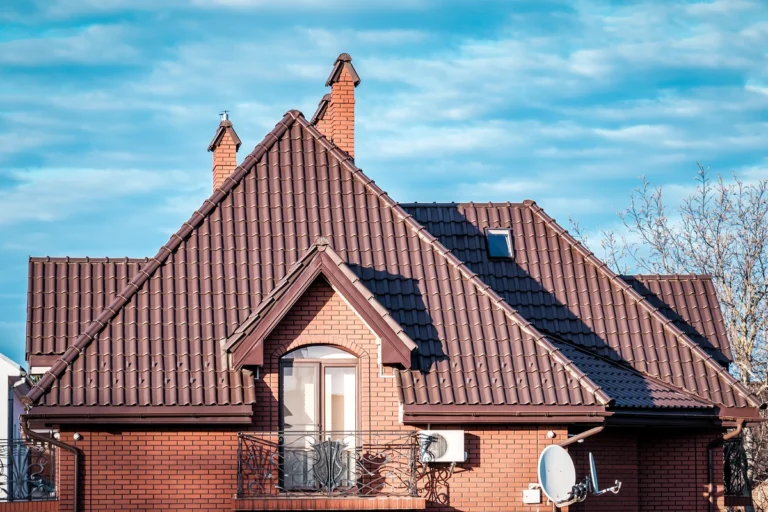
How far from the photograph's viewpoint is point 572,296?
21344mm

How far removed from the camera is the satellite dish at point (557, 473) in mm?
17219

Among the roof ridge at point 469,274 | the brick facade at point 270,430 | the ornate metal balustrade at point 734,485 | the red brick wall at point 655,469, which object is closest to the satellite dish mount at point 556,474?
the brick facade at point 270,430

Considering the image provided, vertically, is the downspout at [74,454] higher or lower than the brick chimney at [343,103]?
lower

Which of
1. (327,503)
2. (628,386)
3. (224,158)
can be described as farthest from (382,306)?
(224,158)

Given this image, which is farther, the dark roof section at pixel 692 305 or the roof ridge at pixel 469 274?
the dark roof section at pixel 692 305

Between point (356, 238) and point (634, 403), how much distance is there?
503cm

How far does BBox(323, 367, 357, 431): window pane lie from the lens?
59.8 ft

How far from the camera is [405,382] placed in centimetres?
1788

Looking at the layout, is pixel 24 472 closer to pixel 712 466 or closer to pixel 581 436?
pixel 581 436

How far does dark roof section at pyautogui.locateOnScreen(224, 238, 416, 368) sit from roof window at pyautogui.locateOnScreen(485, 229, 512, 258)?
4.60 meters

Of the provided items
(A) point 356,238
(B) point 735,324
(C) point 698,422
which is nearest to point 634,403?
(C) point 698,422

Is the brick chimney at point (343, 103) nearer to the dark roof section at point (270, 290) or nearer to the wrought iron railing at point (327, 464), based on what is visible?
the dark roof section at point (270, 290)

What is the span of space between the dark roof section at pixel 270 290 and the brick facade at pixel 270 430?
0.57 m

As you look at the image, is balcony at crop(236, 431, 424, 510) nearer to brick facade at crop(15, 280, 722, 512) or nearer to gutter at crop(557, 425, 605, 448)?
brick facade at crop(15, 280, 722, 512)
